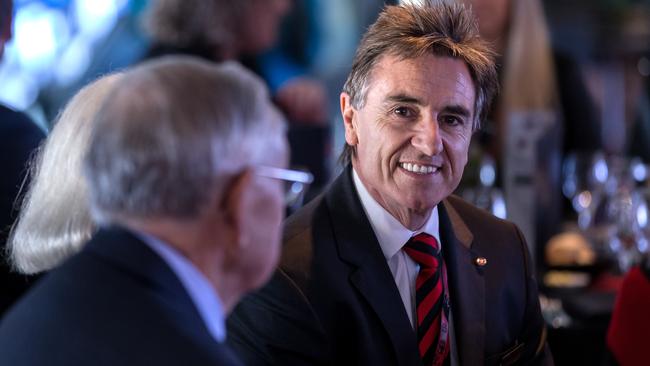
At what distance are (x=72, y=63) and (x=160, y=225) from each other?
5250 millimetres

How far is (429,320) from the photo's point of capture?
75.6 inches

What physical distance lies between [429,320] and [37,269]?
0.72 metres

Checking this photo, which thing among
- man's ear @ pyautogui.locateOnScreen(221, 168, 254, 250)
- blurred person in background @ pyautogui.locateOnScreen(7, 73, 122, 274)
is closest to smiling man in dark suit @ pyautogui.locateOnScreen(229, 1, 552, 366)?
blurred person in background @ pyautogui.locateOnScreen(7, 73, 122, 274)

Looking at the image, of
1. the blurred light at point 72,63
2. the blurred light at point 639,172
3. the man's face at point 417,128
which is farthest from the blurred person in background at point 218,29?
the blurred light at point 72,63

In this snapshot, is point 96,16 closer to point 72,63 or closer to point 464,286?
point 72,63

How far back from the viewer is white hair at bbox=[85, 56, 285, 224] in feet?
3.94

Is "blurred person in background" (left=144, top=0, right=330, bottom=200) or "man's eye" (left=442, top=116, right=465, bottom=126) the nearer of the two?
"man's eye" (left=442, top=116, right=465, bottom=126)

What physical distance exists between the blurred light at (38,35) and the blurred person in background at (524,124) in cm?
330

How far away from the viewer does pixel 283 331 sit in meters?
1.84

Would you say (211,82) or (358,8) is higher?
(211,82)

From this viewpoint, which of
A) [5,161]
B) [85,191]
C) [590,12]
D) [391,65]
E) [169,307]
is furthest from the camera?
[590,12]

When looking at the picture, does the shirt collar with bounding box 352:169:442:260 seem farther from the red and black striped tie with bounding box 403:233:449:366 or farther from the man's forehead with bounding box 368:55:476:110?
the man's forehead with bounding box 368:55:476:110

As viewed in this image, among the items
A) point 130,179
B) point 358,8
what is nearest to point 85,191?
point 130,179

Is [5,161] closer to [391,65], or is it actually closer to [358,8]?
[391,65]
